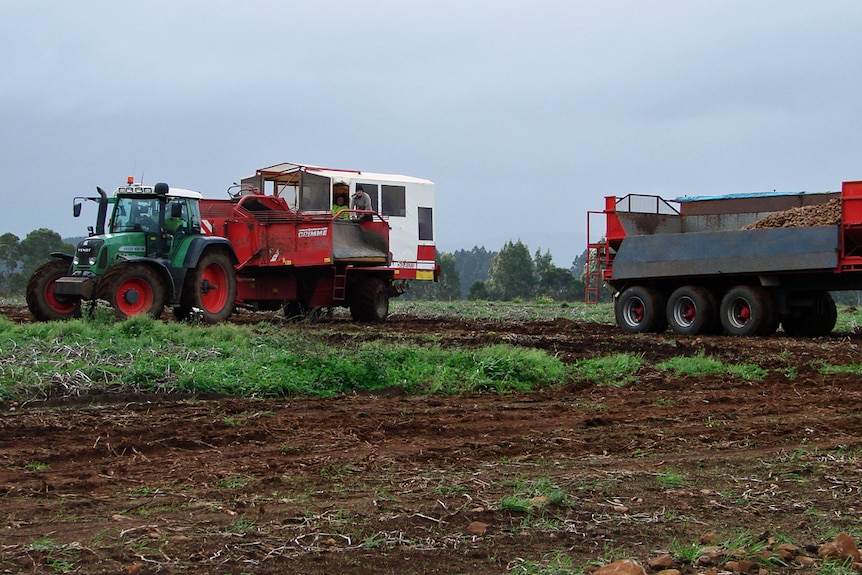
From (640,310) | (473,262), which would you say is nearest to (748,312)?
(640,310)

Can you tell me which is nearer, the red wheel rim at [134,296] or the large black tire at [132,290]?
the large black tire at [132,290]

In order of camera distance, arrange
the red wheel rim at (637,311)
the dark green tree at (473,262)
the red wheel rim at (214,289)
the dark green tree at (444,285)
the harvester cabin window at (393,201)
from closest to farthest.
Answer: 1. the red wheel rim at (214,289)
2. the red wheel rim at (637,311)
3. the harvester cabin window at (393,201)
4. the dark green tree at (444,285)
5. the dark green tree at (473,262)

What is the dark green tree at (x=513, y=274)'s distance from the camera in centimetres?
7025

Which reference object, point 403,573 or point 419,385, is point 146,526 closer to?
point 403,573

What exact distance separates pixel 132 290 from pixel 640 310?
9.97 m

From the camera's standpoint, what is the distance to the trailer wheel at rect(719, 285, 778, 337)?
59.2 feet

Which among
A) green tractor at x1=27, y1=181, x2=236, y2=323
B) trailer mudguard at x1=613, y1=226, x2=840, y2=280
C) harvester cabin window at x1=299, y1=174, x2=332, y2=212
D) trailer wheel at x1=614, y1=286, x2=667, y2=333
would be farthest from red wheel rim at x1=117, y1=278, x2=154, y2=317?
trailer wheel at x1=614, y1=286, x2=667, y2=333

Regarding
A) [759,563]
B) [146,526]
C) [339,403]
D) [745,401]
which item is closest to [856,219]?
[745,401]

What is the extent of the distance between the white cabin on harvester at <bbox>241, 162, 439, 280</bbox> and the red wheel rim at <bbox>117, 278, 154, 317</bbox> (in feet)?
19.8

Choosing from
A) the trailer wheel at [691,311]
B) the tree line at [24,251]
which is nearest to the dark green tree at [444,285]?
the tree line at [24,251]

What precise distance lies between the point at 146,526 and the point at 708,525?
3.06 meters

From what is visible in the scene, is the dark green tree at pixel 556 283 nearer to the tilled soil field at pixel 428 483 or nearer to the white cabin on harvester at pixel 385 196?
the white cabin on harvester at pixel 385 196

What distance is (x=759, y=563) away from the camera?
4.94 meters

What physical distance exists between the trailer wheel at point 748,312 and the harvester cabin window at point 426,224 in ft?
30.3
